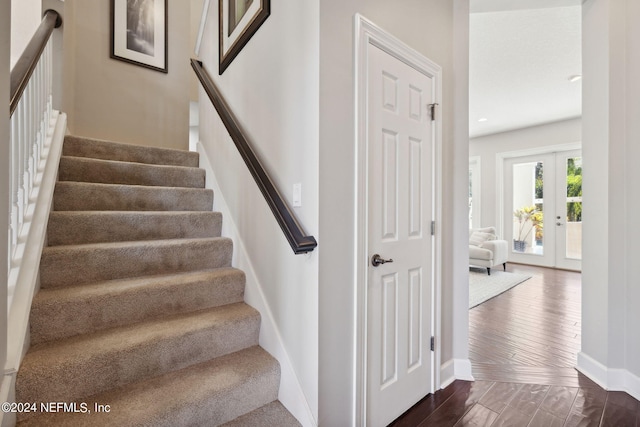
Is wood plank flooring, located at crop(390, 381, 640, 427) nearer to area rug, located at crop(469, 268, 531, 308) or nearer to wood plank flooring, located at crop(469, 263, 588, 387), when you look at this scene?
wood plank flooring, located at crop(469, 263, 588, 387)

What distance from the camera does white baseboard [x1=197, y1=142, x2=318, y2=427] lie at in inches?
54.7

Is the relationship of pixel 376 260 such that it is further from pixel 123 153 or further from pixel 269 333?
pixel 123 153

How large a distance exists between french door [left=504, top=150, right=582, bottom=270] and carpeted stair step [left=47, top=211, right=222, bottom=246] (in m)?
6.62

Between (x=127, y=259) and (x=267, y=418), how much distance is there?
3.94 ft

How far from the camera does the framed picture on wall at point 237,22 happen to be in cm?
179

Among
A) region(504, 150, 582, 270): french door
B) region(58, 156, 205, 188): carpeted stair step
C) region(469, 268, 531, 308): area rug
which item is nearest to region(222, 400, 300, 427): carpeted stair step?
region(58, 156, 205, 188): carpeted stair step

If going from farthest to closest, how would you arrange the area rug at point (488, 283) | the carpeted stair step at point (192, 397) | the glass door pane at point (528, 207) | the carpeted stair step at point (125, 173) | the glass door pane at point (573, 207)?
the glass door pane at point (528, 207) < the glass door pane at point (573, 207) < the area rug at point (488, 283) < the carpeted stair step at point (125, 173) < the carpeted stair step at point (192, 397)

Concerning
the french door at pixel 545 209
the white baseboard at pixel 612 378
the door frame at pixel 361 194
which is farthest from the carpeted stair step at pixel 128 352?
the french door at pixel 545 209

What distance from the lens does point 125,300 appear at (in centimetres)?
153

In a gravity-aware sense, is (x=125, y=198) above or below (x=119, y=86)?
below

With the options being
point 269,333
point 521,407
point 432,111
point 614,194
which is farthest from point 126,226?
point 614,194

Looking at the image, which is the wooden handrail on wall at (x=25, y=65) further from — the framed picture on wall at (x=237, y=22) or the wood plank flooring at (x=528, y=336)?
the wood plank flooring at (x=528, y=336)

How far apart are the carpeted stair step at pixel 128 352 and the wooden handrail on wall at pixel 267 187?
2.24 feet

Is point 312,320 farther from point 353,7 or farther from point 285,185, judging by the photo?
point 353,7
